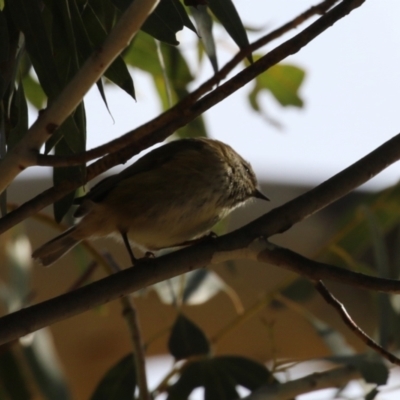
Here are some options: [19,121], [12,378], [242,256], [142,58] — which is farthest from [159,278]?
[142,58]

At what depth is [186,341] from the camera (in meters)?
2.89

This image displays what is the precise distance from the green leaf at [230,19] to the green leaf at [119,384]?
4.78 feet

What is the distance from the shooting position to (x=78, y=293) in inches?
71.9

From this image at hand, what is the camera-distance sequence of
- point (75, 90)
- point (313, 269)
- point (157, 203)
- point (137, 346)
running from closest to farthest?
point (75, 90), point (313, 269), point (137, 346), point (157, 203)

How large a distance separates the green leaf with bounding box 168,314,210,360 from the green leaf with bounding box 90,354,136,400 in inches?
7.3

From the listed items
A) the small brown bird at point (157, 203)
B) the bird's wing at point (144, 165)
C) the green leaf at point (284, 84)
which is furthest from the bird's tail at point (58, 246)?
the green leaf at point (284, 84)

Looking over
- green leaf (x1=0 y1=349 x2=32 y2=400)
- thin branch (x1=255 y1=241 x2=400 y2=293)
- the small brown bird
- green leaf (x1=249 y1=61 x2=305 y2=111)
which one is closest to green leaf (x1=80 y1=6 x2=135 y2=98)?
thin branch (x1=255 y1=241 x2=400 y2=293)

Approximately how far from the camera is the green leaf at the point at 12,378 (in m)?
3.18

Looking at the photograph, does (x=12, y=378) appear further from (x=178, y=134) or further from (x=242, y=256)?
(x=242, y=256)

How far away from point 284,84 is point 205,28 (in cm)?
180

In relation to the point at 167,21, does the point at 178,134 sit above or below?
above

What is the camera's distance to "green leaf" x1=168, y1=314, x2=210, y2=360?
2.86 metres

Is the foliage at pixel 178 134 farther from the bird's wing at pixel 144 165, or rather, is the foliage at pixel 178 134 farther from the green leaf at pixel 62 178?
the bird's wing at pixel 144 165

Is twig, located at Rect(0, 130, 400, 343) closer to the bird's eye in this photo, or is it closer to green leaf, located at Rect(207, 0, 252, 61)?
green leaf, located at Rect(207, 0, 252, 61)
